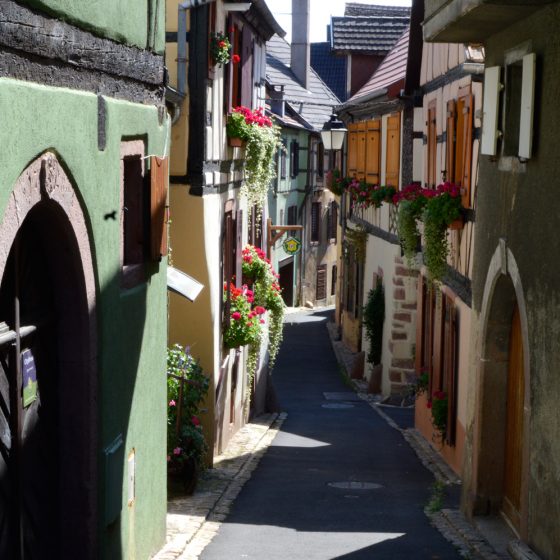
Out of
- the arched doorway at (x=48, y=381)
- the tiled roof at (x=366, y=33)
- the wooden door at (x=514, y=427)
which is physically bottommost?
the wooden door at (x=514, y=427)

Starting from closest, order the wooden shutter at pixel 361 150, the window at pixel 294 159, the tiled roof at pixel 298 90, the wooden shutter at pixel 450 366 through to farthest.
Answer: the wooden shutter at pixel 450 366
the wooden shutter at pixel 361 150
the window at pixel 294 159
the tiled roof at pixel 298 90

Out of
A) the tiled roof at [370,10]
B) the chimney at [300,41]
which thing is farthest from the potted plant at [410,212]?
the chimney at [300,41]

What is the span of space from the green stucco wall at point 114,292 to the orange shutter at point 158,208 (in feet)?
0.51

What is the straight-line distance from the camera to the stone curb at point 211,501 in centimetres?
930

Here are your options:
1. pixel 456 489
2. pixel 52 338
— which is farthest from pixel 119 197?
pixel 456 489

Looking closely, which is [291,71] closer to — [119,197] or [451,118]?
[451,118]

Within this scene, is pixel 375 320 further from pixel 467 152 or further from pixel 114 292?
pixel 114 292

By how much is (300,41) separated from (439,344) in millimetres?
27408

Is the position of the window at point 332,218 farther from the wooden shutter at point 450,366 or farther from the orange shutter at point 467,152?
the orange shutter at point 467,152

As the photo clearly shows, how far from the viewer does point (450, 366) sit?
13.8m

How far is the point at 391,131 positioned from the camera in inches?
826

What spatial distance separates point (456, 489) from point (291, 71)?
3088 centimetres

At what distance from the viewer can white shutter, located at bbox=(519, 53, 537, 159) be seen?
791cm

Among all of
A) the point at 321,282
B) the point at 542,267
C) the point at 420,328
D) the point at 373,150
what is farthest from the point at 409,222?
the point at 321,282
